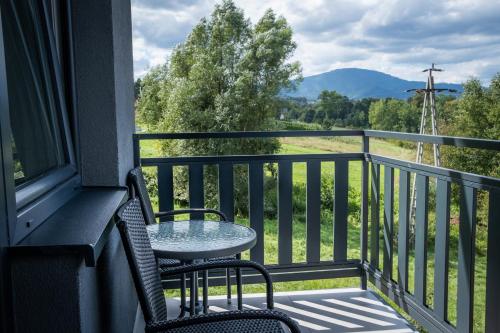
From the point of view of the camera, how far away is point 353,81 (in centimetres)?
956

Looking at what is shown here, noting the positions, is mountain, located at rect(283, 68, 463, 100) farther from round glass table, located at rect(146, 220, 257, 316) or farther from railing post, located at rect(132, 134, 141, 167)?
round glass table, located at rect(146, 220, 257, 316)

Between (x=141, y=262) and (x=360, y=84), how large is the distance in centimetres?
867

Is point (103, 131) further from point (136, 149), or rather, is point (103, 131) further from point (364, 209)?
point (364, 209)

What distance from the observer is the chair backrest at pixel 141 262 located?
132 cm

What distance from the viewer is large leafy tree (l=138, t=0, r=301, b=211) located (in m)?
10.4

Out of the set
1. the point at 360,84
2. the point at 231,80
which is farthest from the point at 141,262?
the point at 231,80

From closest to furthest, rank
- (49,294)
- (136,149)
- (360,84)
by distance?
(49,294), (136,149), (360,84)

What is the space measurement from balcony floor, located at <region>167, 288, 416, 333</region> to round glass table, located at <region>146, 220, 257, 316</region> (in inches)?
28.4

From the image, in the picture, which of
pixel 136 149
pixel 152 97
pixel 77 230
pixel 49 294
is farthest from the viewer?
pixel 152 97

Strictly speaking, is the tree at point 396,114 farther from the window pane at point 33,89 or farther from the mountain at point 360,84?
the window pane at point 33,89

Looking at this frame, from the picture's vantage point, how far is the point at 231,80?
1064cm

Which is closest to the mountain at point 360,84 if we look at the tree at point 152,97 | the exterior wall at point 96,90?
the tree at point 152,97

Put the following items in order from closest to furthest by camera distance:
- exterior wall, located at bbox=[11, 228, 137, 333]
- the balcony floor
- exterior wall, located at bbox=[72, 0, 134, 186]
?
exterior wall, located at bbox=[11, 228, 137, 333], exterior wall, located at bbox=[72, 0, 134, 186], the balcony floor

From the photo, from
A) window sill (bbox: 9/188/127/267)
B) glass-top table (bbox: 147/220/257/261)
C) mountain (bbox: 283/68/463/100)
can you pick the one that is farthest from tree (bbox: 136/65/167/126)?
window sill (bbox: 9/188/127/267)
